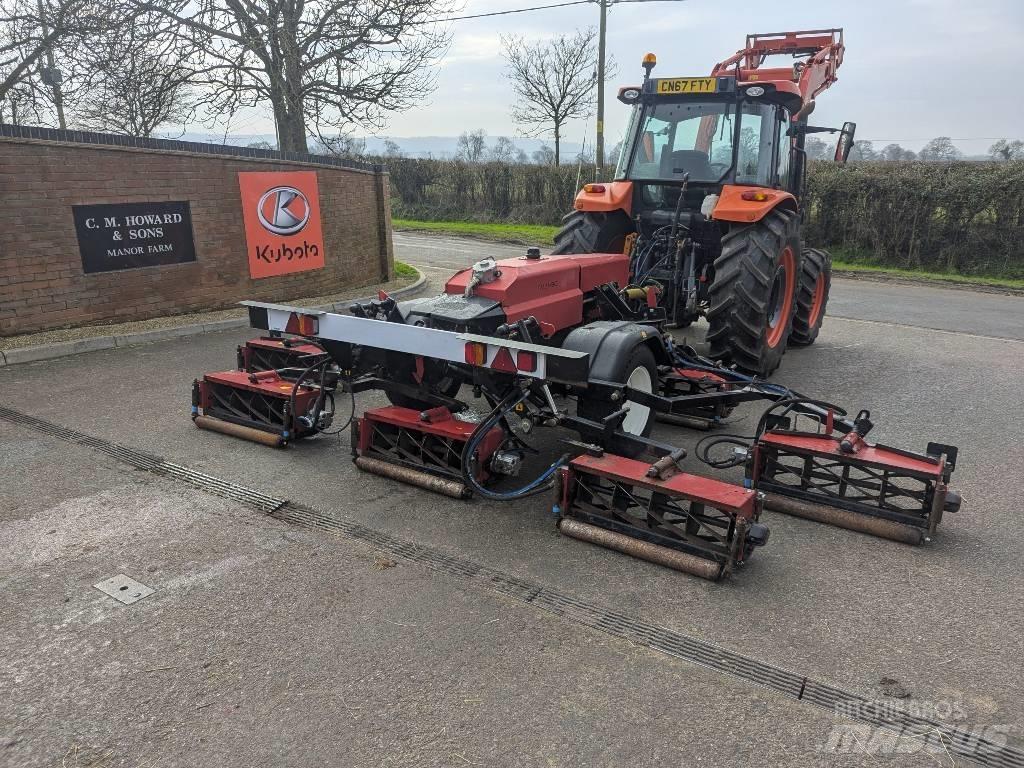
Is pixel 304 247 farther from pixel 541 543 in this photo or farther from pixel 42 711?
pixel 42 711

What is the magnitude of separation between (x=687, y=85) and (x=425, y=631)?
5.89 metres

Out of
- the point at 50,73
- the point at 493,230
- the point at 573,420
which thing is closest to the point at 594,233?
the point at 573,420

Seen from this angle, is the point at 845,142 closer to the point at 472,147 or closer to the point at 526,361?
the point at 526,361

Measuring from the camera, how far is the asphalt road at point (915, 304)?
10164mm

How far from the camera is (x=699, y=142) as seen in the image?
711cm

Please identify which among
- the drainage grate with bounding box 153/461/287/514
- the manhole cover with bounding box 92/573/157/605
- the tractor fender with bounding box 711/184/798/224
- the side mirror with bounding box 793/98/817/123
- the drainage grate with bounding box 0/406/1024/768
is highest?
the side mirror with bounding box 793/98/817/123

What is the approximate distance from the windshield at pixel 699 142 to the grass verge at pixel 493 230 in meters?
11.6

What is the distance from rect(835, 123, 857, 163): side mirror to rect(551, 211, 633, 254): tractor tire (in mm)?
3277

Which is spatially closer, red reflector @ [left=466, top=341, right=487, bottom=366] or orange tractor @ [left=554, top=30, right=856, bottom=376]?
red reflector @ [left=466, top=341, right=487, bottom=366]

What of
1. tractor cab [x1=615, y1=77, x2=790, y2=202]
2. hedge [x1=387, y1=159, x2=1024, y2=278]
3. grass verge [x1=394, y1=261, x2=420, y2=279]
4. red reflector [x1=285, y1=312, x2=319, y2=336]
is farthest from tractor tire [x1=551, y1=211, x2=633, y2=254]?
hedge [x1=387, y1=159, x2=1024, y2=278]

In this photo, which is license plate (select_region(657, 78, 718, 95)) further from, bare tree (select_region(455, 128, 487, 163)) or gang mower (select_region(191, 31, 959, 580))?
bare tree (select_region(455, 128, 487, 163))

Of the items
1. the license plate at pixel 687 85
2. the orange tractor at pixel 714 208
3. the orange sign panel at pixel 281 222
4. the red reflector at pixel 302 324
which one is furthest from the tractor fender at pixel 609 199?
the orange sign panel at pixel 281 222

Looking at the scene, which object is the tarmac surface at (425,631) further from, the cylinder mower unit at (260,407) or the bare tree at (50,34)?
the bare tree at (50,34)

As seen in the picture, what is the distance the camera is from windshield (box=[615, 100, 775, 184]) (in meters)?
6.88
